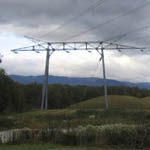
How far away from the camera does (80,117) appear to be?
107 feet

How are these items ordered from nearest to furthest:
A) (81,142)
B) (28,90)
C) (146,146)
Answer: (146,146) < (81,142) < (28,90)

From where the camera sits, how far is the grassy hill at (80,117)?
23.6 metres

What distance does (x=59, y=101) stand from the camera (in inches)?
3819

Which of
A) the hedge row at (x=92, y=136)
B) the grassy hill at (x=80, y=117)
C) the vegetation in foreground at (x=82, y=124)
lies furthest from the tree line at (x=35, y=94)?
the hedge row at (x=92, y=136)

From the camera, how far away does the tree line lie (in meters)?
49.8

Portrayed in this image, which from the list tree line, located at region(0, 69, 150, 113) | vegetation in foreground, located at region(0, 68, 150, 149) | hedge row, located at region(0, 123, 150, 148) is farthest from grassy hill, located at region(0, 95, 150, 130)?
tree line, located at region(0, 69, 150, 113)

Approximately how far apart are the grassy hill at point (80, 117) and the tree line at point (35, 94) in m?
7.69

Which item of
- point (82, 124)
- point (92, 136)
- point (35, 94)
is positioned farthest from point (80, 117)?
point (35, 94)

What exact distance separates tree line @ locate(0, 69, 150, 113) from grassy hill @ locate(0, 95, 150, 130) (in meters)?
7.69

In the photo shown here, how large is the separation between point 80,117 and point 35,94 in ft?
201

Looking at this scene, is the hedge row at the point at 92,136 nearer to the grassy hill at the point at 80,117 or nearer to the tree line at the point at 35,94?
the grassy hill at the point at 80,117

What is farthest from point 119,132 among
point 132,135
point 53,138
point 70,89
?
point 70,89

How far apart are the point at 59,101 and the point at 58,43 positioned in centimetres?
6083

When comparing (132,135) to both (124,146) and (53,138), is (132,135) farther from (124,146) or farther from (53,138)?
(53,138)
